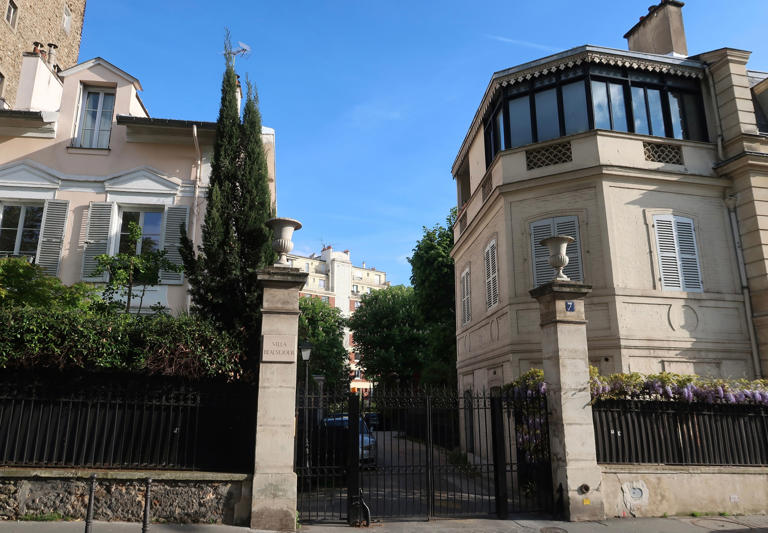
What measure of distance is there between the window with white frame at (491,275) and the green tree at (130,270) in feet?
25.4

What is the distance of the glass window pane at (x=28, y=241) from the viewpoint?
11.9 metres

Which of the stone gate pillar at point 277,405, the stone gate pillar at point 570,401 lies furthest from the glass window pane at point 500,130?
the stone gate pillar at point 277,405

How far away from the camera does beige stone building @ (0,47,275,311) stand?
39.1ft

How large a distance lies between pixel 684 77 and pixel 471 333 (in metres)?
9.07

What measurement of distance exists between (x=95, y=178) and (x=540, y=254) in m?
11.0

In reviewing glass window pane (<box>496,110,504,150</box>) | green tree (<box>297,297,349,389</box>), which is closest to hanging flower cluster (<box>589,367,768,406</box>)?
glass window pane (<box>496,110,504,150</box>)

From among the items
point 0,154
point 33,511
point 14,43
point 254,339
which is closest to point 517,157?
point 254,339

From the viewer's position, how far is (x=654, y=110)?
1295cm

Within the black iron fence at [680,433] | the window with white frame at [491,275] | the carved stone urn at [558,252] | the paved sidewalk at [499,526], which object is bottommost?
the paved sidewalk at [499,526]

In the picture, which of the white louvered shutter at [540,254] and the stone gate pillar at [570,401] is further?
the white louvered shutter at [540,254]

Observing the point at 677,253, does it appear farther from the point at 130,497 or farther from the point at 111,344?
the point at 130,497

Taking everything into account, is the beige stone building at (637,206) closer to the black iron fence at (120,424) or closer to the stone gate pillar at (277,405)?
the stone gate pillar at (277,405)

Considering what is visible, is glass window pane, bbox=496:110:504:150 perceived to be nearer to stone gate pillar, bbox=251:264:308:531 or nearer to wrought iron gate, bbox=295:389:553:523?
wrought iron gate, bbox=295:389:553:523

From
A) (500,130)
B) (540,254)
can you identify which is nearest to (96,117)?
(500,130)
